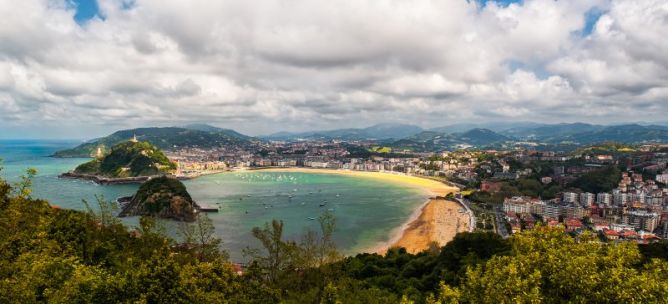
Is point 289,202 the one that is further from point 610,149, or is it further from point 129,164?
point 610,149

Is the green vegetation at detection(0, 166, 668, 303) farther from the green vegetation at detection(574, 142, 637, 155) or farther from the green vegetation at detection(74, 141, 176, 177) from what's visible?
the green vegetation at detection(574, 142, 637, 155)

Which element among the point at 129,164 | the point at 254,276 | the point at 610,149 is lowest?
the point at 254,276

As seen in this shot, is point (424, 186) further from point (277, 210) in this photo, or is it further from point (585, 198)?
point (277, 210)

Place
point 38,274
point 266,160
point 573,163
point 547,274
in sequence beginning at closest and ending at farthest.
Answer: point 547,274 → point 38,274 → point 573,163 → point 266,160

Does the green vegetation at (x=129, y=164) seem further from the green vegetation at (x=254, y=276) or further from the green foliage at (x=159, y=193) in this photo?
the green vegetation at (x=254, y=276)

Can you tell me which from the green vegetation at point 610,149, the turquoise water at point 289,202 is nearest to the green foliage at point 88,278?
the turquoise water at point 289,202

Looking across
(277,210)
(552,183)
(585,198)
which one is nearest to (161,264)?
(277,210)

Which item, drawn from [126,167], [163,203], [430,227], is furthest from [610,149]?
[126,167]
